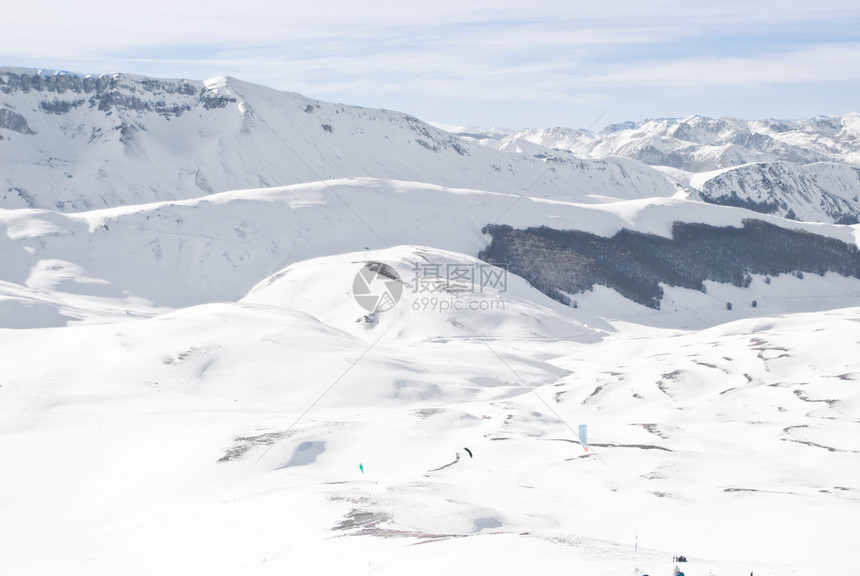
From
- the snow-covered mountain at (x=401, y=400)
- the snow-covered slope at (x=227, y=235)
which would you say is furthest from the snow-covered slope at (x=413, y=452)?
the snow-covered slope at (x=227, y=235)

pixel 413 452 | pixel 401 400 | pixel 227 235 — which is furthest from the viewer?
pixel 227 235

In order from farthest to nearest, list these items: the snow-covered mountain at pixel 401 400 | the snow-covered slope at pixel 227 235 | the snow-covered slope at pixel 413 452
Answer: the snow-covered slope at pixel 227 235 → the snow-covered mountain at pixel 401 400 → the snow-covered slope at pixel 413 452

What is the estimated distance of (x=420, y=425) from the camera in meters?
56.5

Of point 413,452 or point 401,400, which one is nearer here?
point 413,452

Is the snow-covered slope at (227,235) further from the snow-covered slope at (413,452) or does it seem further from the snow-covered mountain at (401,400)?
the snow-covered slope at (413,452)

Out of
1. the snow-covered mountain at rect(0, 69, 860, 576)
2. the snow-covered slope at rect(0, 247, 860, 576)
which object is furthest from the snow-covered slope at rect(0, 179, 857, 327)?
the snow-covered slope at rect(0, 247, 860, 576)

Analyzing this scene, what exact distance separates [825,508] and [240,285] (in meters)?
118

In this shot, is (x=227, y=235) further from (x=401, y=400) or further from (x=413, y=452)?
(x=413, y=452)

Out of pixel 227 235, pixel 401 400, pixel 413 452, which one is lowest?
pixel 401 400

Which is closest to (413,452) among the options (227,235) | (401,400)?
(401,400)

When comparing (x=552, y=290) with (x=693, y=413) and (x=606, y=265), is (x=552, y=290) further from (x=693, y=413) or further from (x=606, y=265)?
(x=693, y=413)

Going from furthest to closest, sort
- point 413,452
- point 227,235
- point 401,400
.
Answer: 1. point 227,235
2. point 401,400
3. point 413,452

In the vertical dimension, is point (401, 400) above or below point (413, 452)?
below

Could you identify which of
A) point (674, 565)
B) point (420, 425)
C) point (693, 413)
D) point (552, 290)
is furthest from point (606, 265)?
point (674, 565)
